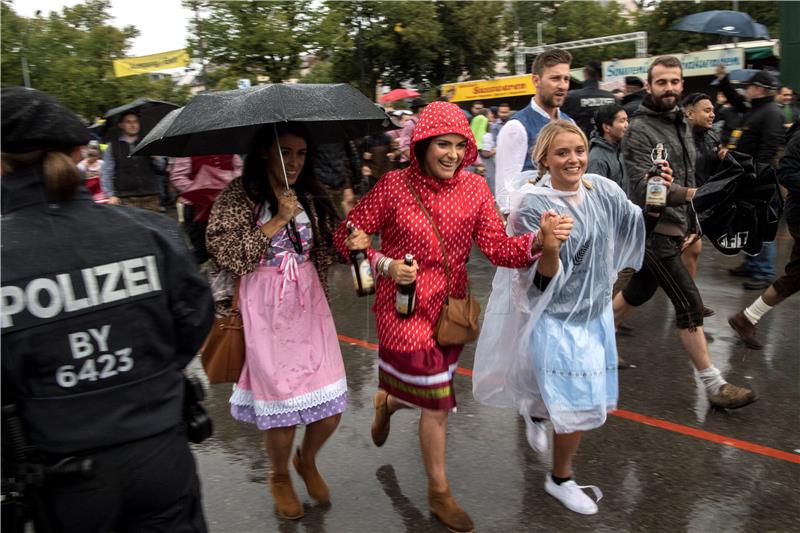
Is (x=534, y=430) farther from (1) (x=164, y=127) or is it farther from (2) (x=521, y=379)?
(1) (x=164, y=127)

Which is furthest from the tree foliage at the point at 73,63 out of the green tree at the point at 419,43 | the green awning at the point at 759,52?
the green awning at the point at 759,52

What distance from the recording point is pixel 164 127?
9.75 ft

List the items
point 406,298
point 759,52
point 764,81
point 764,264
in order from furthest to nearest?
point 759,52 → point 764,81 → point 764,264 → point 406,298

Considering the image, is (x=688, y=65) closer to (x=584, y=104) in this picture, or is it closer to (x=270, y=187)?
(x=584, y=104)

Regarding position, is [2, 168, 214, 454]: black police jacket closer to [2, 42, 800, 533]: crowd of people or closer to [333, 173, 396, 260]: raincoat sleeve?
[2, 42, 800, 533]: crowd of people

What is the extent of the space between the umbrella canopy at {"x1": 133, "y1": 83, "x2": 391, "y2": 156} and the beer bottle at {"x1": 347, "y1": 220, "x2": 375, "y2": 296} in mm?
608

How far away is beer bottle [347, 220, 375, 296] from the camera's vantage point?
10.6ft

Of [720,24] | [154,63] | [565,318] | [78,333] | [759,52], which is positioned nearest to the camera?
[78,333]

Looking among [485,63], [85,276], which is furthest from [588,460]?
[485,63]

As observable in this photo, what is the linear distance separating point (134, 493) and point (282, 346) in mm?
1189

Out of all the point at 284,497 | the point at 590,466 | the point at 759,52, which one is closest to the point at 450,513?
the point at 284,497

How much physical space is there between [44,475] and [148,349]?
40 cm

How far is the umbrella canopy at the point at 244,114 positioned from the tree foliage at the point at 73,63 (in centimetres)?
2872

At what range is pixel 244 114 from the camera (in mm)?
2748
